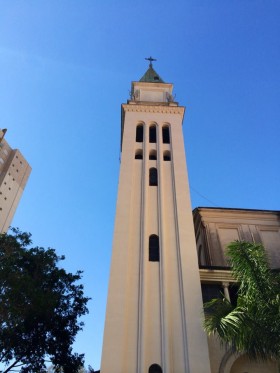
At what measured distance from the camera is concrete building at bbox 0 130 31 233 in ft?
199

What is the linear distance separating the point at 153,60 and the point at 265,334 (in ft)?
107

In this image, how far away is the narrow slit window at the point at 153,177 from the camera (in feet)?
67.7

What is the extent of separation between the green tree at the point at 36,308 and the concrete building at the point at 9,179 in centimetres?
4328

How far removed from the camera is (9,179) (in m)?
63.3

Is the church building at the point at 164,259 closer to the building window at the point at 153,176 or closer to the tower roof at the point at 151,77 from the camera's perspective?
the building window at the point at 153,176

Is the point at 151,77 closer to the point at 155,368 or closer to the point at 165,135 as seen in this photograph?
the point at 165,135

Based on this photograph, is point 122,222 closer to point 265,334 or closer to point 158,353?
point 158,353

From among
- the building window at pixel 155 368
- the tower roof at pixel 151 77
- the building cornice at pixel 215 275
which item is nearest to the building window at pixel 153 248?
the building cornice at pixel 215 275

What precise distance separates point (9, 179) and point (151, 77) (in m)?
40.2

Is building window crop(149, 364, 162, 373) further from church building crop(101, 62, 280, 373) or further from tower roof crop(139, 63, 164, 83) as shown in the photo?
tower roof crop(139, 63, 164, 83)

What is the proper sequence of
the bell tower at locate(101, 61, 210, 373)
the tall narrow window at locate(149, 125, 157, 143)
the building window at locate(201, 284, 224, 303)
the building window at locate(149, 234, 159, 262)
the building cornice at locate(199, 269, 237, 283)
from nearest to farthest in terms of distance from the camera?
1. the bell tower at locate(101, 61, 210, 373)
2. the building window at locate(201, 284, 224, 303)
3. the building cornice at locate(199, 269, 237, 283)
4. the building window at locate(149, 234, 159, 262)
5. the tall narrow window at locate(149, 125, 157, 143)

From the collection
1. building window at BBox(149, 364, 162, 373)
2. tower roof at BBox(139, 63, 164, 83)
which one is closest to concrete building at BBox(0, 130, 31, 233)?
tower roof at BBox(139, 63, 164, 83)

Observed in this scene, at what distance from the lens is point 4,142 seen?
63406 millimetres

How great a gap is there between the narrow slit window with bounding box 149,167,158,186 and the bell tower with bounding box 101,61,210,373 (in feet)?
0.08
